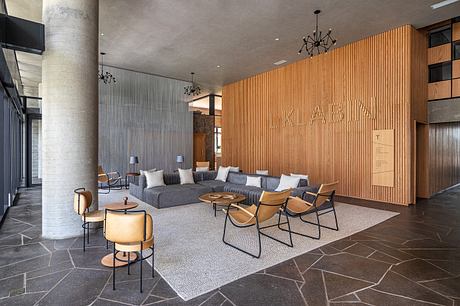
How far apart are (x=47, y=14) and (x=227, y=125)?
884 cm

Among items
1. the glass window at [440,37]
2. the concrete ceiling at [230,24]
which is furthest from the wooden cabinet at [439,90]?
the concrete ceiling at [230,24]

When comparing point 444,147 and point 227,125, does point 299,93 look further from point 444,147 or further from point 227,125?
point 444,147

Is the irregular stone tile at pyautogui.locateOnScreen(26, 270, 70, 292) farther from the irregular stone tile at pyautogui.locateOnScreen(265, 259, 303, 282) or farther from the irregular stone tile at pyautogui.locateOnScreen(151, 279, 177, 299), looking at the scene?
the irregular stone tile at pyautogui.locateOnScreen(265, 259, 303, 282)

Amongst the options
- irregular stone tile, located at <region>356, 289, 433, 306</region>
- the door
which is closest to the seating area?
irregular stone tile, located at <region>356, 289, 433, 306</region>

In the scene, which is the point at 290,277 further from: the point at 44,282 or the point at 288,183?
the point at 288,183

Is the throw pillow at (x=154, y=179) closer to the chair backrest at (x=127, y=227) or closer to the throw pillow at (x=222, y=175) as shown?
the throw pillow at (x=222, y=175)

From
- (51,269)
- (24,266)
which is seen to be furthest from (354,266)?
(24,266)

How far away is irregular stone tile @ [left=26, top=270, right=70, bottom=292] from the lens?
8.44 feet

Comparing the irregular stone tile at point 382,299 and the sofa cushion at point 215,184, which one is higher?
the sofa cushion at point 215,184

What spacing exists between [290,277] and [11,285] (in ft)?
9.55

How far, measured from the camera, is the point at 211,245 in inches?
148

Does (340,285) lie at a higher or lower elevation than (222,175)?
lower

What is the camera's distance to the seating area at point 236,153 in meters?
2.79

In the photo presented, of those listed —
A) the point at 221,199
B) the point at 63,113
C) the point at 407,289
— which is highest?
the point at 63,113
